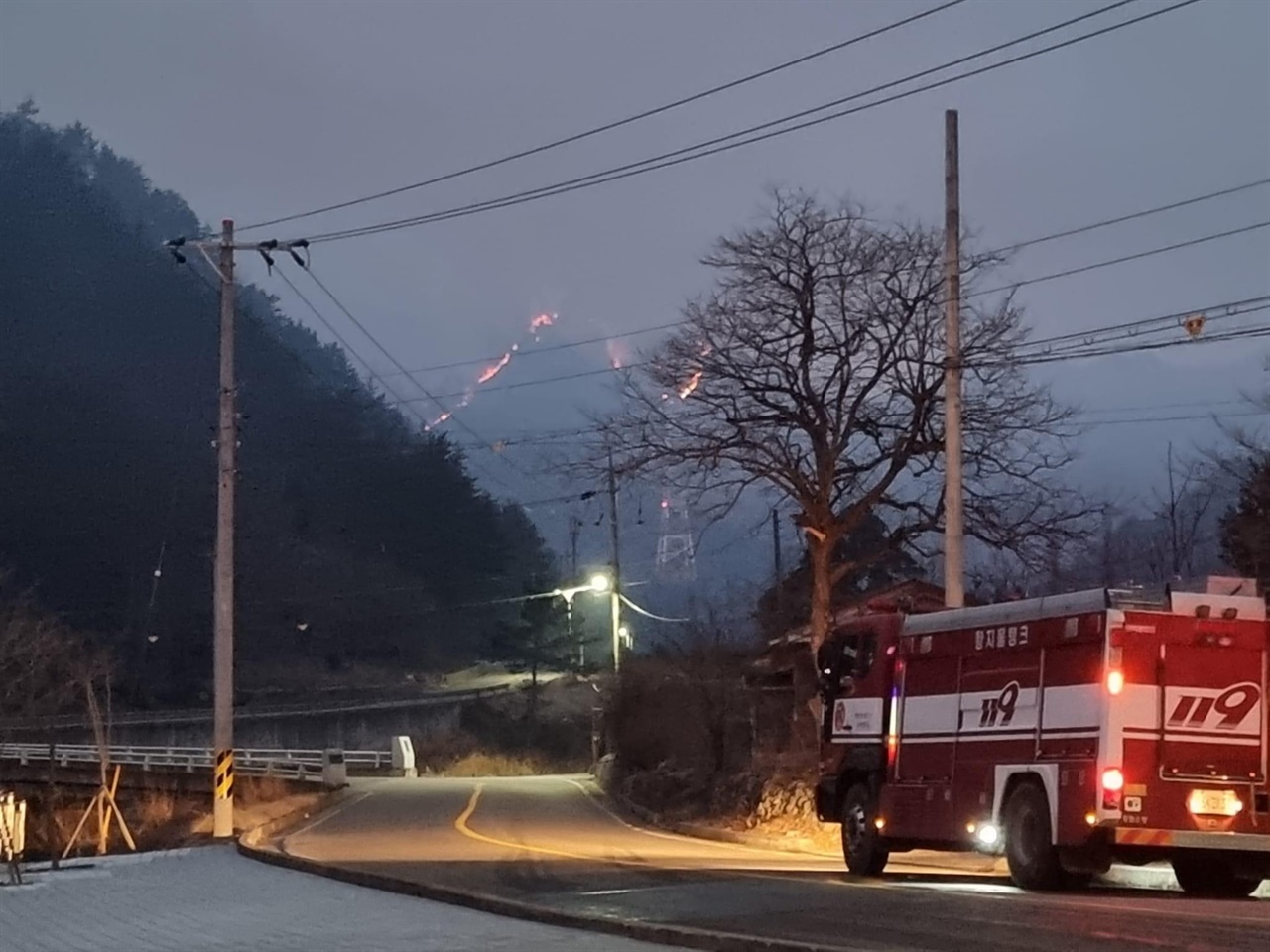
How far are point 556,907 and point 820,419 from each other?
18241 mm

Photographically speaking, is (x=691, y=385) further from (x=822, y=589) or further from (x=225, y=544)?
(x=225, y=544)

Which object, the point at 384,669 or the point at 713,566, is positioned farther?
the point at 384,669

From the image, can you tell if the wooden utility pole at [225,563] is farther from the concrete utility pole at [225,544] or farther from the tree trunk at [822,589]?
the tree trunk at [822,589]

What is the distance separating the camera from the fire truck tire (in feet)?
59.3

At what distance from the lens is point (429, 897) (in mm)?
17281

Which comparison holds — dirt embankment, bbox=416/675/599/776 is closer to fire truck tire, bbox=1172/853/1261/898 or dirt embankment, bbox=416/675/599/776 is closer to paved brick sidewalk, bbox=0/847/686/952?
paved brick sidewalk, bbox=0/847/686/952

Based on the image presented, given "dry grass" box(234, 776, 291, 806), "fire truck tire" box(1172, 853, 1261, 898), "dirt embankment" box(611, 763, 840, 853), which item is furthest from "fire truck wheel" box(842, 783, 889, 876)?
"dry grass" box(234, 776, 291, 806)

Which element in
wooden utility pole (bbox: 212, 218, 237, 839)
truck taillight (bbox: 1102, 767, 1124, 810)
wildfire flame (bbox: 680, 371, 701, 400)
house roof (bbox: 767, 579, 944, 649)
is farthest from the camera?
house roof (bbox: 767, 579, 944, 649)

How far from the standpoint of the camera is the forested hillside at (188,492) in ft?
322

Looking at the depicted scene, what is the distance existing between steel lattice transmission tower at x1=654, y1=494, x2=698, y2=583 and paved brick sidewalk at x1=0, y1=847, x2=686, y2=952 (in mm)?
Answer: 15979

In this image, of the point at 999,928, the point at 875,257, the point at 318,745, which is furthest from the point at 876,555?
the point at 318,745

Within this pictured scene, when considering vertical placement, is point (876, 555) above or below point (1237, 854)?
above

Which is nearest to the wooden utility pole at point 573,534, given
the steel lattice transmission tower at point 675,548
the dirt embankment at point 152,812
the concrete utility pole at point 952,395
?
the steel lattice transmission tower at point 675,548

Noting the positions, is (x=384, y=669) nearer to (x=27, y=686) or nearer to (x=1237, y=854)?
(x=27, y=686)
